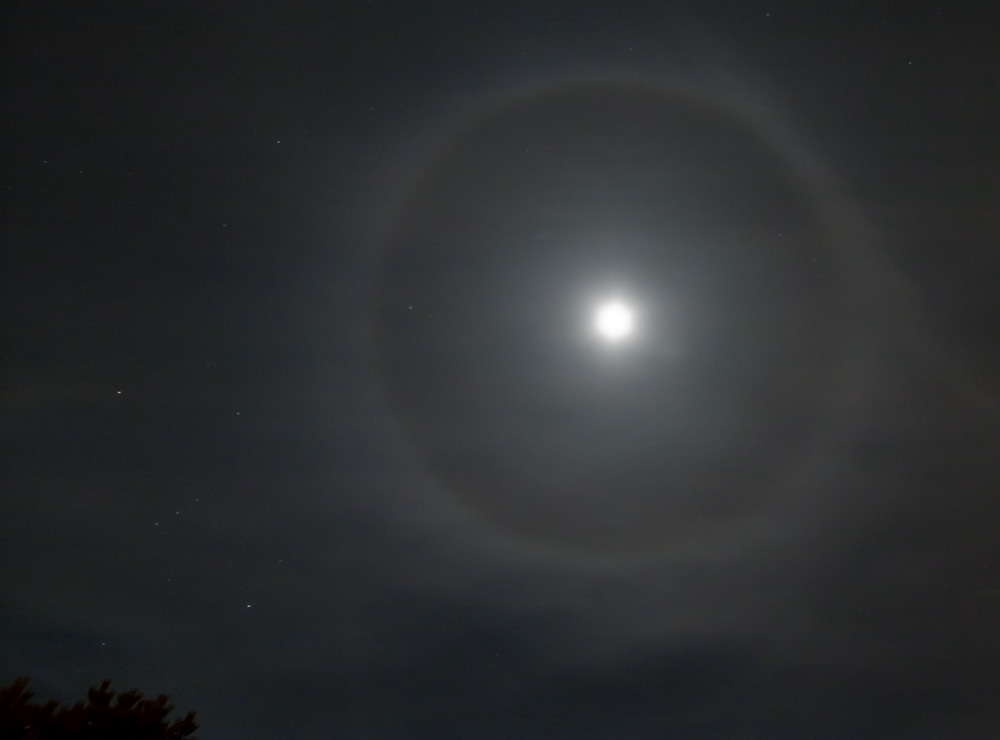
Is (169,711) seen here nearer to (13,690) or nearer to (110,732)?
(110,732)

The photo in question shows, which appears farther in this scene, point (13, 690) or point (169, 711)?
point (169, 711)

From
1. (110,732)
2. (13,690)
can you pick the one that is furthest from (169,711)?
(13,690)
